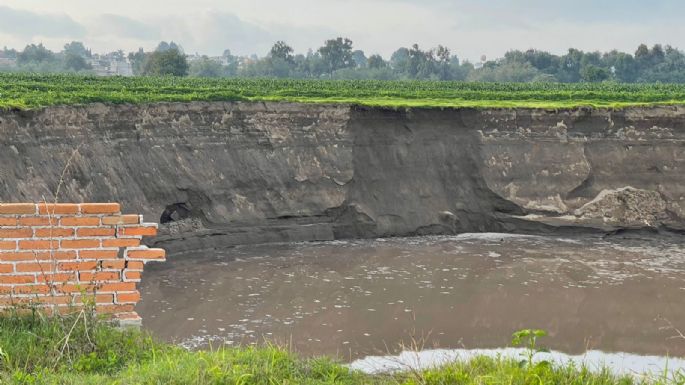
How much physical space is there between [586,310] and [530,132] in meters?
6.78

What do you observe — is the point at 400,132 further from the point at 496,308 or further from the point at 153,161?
the point at 496,308

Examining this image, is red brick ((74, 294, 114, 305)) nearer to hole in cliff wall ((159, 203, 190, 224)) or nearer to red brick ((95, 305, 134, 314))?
red brick ((95, 305, 134, 314))

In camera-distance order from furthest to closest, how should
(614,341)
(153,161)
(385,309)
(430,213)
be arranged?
1. (430,213)
2. (153,161)
3. (385,309)
4. (614,341)

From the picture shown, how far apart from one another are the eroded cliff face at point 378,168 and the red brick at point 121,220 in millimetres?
7692

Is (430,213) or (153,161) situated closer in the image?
Answer: (153,161)

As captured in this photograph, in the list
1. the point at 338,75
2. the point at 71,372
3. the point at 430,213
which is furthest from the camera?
the point at 338,75

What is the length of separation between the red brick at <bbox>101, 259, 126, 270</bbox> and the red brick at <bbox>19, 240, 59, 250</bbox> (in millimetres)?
447

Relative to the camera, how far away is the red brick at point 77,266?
6750mm

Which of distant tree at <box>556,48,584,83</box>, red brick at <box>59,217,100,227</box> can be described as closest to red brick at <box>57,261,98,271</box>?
red brick at <box>59,217,100,227</box>

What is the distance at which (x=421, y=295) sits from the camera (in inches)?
471

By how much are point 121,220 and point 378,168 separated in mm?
10556

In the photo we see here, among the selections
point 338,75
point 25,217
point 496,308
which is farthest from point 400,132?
point 338,75

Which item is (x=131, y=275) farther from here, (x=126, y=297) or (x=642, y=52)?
(x=642, y=52)

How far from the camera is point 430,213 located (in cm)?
1686
